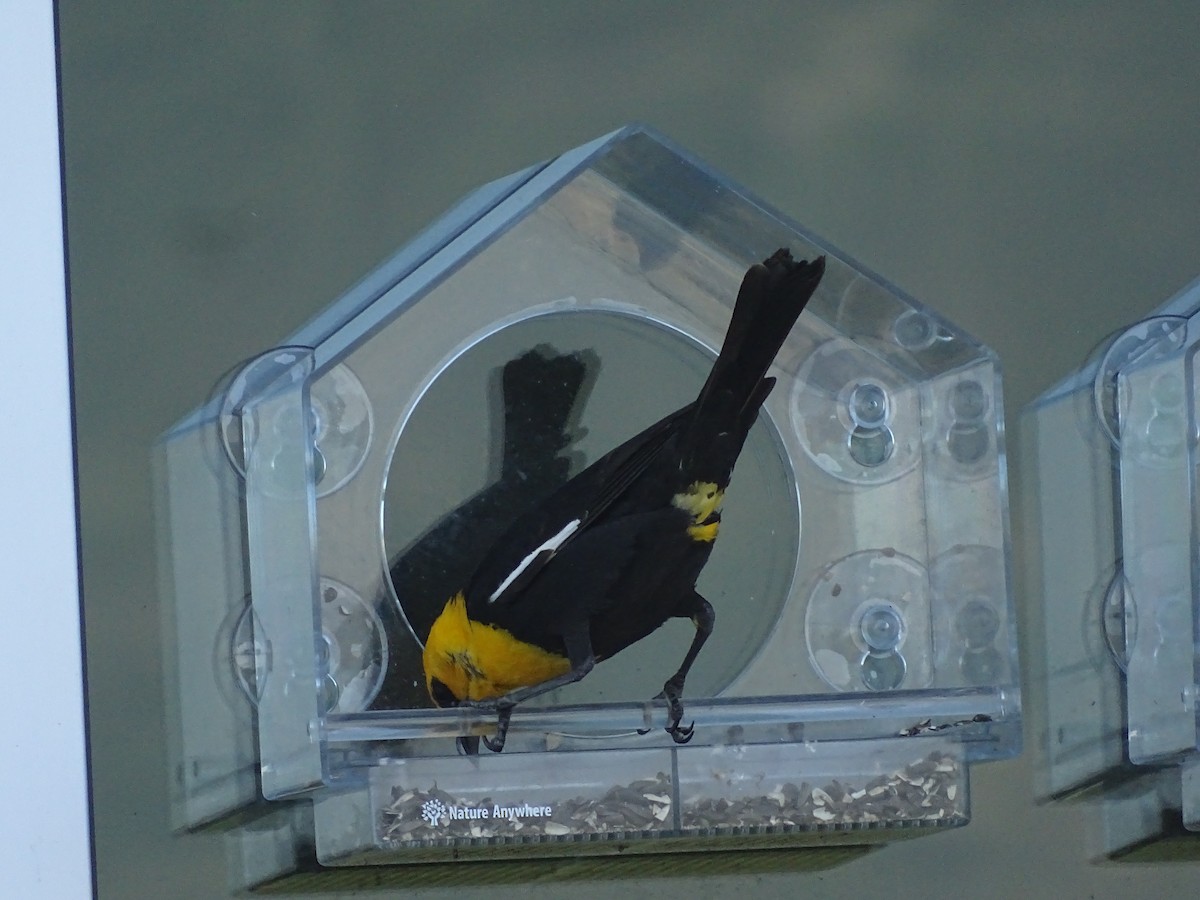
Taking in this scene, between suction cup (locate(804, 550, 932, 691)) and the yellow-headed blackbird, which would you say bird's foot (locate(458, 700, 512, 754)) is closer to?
the yellow-headed blackbird

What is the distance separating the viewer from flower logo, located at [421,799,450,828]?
150 centimetres

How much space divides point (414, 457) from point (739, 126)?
2.01 ft

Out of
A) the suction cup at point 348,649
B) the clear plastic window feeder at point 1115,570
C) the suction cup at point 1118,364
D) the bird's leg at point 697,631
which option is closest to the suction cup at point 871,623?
the bird's leg at point 697,631

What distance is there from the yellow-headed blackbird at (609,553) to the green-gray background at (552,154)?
1.27ft

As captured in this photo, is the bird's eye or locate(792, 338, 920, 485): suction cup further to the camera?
locate(792, 338, 920, 485): suction cup

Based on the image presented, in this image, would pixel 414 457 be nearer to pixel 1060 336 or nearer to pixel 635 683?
pixel 635 683

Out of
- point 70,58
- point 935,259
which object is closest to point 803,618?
point 935,259

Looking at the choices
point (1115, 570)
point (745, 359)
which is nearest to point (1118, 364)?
point (1115, 570)

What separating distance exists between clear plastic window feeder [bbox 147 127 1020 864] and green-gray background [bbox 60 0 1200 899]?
0.26 ft

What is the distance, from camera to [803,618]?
1718 mm

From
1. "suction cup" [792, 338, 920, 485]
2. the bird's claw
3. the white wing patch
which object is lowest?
the bird's claw

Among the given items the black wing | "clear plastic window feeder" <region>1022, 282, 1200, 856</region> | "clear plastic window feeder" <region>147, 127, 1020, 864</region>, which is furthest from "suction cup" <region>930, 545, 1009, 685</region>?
the black wing

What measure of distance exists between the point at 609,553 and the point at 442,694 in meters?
0.24

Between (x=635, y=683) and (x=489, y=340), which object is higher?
(x=489, y=340)
